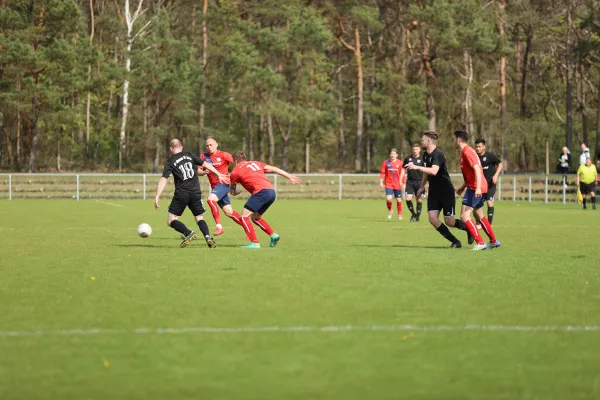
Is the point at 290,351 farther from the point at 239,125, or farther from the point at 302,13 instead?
the point at 239,125

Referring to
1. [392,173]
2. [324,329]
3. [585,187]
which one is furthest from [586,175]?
[324,329]

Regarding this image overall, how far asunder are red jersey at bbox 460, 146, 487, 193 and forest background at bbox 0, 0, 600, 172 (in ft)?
141

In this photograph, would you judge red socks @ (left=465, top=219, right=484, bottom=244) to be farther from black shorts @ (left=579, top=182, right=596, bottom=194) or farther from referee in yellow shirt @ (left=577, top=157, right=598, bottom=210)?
black shorts @ (left=579, top=182, right=596, bottom=194)

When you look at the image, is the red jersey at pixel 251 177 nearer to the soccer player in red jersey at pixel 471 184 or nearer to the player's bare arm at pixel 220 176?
the player's bare arm at pixel 220 176

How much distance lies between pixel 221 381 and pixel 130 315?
114 inches

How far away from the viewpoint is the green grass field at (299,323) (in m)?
6.50

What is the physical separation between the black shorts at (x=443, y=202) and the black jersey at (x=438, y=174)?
72 millimetres

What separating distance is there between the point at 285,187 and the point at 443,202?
1445 inches

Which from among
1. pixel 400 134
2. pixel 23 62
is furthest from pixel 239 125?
pixel 23 62

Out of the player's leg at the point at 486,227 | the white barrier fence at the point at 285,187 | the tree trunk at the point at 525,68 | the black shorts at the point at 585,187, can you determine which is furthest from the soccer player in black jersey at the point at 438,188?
the tree trunk at the point at 525,68

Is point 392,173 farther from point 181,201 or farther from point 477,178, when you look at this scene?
point 477,178

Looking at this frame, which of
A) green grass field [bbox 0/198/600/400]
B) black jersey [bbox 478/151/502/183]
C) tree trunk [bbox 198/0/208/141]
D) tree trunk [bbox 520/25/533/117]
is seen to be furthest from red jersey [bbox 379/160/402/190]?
tree trunk [bbox 520/25/533/117]

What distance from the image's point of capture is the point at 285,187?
53.2 metres

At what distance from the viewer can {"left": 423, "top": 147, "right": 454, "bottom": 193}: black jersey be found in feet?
53.7
